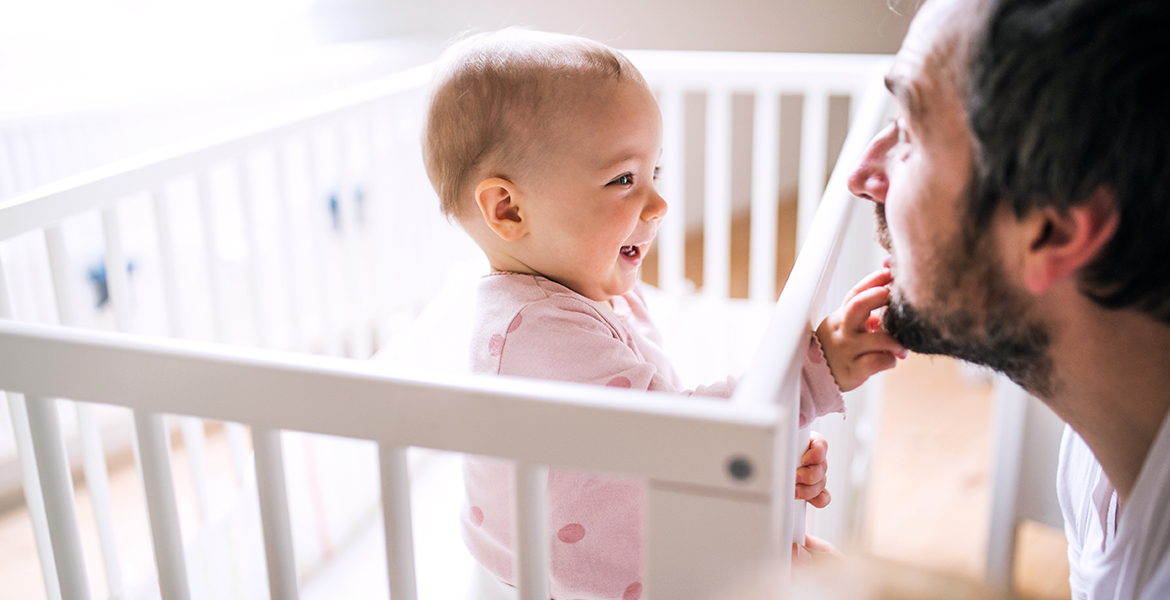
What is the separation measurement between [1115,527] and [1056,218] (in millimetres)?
312

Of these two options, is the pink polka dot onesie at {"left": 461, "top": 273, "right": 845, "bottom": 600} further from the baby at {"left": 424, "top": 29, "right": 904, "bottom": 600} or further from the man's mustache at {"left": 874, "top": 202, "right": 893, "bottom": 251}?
the man's mustache at {"left": 874, "top": 202, "right": 893, "bottom": 251}

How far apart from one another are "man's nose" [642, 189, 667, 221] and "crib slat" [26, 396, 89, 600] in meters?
0.49

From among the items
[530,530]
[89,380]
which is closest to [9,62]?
[89,380]

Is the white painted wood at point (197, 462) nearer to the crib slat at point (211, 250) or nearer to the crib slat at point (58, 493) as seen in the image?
the crib slat at point (211, 250)

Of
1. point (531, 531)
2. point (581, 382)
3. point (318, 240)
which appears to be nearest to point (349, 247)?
point (318, 240)

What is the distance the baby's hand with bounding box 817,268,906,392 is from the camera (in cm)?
67

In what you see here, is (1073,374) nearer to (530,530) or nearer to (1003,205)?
(1003,205)

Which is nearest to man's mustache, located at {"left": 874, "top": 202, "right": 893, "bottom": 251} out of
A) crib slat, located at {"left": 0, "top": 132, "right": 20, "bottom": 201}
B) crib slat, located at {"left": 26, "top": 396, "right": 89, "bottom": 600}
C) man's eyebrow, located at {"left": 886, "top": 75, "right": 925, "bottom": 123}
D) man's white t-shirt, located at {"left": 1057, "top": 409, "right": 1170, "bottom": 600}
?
man's eyebrow, located at {"left": 886, "top": 75, "right": 925, "bottom": 123}

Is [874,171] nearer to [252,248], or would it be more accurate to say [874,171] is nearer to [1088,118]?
[1088,118]

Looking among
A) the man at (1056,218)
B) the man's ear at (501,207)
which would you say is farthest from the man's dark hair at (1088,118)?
the man's ear at (501,207)

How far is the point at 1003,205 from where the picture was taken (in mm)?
578

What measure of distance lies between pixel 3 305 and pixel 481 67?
1.58 ft

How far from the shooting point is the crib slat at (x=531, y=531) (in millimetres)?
477

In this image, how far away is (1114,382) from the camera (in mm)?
636
